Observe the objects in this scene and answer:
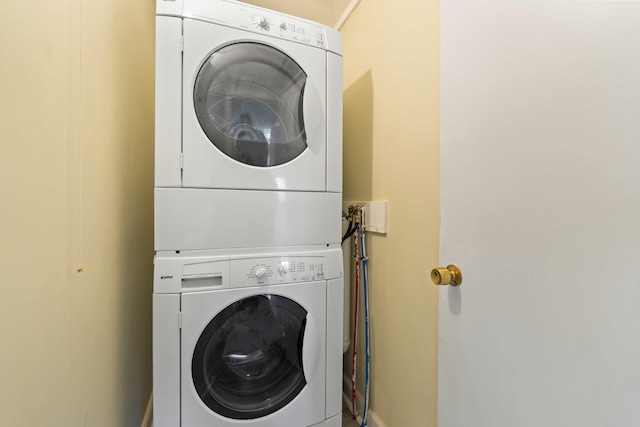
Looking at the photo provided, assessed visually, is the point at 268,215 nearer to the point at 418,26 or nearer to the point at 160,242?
the point at 160,242

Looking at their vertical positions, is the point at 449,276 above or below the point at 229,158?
below

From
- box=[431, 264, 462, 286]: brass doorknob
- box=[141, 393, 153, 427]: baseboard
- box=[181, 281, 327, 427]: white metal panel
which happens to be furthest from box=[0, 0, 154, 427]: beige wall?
box=[431, 264, 462, 286]: brass doorknob

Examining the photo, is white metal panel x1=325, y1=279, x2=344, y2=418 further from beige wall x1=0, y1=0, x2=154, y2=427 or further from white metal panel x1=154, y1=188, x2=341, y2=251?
beige wall x1=0, y1=0, x2=154, y2=427

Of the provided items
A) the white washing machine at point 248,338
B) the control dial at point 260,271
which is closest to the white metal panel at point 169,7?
the white washing machine at point 248,338

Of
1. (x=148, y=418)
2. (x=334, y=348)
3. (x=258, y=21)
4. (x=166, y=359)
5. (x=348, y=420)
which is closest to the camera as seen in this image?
(x=166, y=359)

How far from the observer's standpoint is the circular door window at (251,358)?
0.91m

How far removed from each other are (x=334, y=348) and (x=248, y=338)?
36cm

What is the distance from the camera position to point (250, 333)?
985 mm

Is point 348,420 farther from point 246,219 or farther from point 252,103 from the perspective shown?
point 252,103

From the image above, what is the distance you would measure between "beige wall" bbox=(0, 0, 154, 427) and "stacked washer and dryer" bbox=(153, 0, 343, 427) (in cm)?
17

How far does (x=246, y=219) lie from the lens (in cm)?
95

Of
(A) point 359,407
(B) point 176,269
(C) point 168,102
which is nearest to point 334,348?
(A) point 359,407

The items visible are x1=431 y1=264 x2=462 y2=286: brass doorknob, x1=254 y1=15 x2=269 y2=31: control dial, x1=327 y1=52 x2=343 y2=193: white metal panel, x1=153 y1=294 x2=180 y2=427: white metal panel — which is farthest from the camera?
x1=327 y1=52 x2=343 y2=193: white metal panel

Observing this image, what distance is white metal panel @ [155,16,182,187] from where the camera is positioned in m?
0.86
